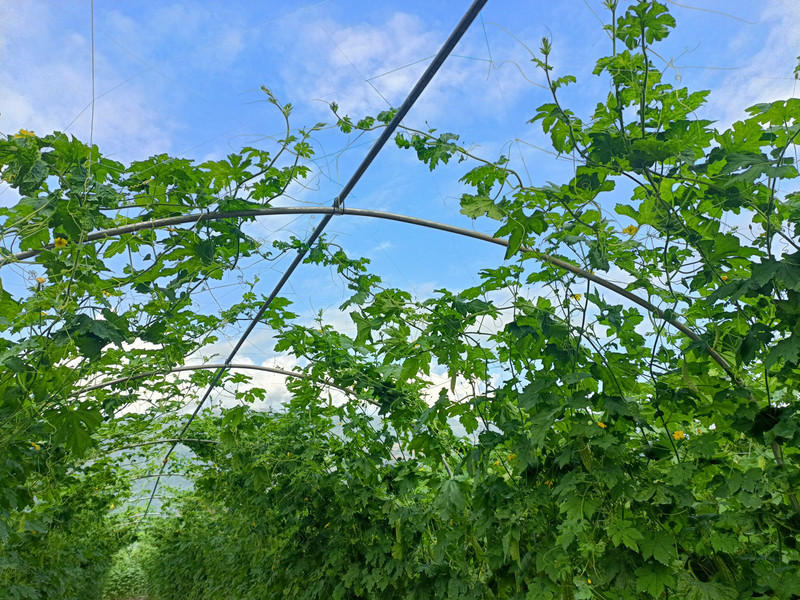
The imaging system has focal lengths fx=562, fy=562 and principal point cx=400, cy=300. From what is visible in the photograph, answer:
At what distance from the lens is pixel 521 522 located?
6.76 feet

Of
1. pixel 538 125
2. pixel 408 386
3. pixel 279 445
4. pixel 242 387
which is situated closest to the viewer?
pixel 538 125

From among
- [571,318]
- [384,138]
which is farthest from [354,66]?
[571,318]

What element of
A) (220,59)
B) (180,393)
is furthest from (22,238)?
(180,393)

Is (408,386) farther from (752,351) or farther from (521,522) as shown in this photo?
(752,351)

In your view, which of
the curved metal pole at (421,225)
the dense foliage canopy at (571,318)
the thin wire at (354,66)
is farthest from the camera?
the thin wire at (354,66)

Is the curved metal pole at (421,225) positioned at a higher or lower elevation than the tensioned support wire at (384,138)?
lower

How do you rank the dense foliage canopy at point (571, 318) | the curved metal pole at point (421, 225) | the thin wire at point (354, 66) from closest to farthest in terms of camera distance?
the dense foliage canopy at point (571, 318) → the curved metal pole at point (421, 225) → the thin wire at point (354, 66)

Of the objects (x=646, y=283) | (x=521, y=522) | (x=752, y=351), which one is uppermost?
(x=646, y=283)

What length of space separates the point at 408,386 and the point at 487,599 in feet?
3.83

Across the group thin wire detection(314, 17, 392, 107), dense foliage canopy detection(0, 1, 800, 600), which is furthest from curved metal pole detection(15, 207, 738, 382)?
thin wire detection(314, 17, 392, 107)

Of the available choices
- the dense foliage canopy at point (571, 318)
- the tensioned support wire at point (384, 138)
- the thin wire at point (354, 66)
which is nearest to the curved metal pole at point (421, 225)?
the dense foliage canopy at point (571, 318)

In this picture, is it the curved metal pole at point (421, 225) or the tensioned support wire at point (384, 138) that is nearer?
the tensioned support wire at point (384, 138)

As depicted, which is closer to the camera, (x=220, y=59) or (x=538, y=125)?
(x=538, y=125)

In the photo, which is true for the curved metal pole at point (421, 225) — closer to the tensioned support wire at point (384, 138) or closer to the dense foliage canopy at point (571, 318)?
the dense foliage canopy at point (571, 318)
